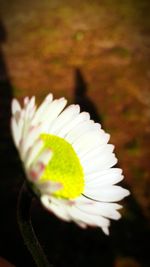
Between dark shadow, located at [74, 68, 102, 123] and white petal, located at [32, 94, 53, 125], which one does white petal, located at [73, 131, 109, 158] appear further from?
dark shadow, located at [74, 68, 102, 123]

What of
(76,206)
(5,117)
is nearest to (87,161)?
(76,206)

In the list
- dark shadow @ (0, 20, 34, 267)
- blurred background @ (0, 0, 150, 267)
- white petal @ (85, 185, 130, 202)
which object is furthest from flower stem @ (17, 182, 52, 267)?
dark shadow @ (0, 20, 34, 267)

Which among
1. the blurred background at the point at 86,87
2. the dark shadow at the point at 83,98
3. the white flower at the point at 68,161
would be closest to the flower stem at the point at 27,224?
the white flower at the point at 68,161

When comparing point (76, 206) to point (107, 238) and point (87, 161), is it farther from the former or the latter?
point (107, 238)

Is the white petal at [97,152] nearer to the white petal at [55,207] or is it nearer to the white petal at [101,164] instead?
the white petal at [101,164]

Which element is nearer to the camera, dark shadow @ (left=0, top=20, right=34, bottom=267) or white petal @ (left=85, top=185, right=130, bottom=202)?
white petal @ (left=85, top=185, right=130, bottom=202)

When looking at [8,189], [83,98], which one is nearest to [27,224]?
[8,189]
